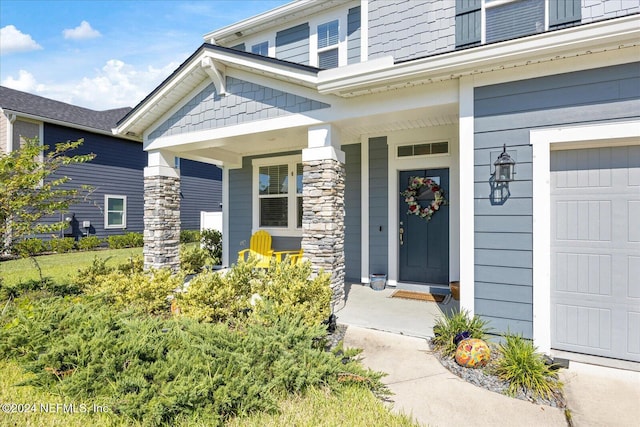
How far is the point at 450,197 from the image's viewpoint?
5.63 meters

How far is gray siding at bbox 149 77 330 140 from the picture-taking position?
16.1 feet

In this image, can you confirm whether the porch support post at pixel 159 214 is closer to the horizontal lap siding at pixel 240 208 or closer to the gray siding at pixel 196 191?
the horizontal lap siding at pixel 240 208

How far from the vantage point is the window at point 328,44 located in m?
6.70

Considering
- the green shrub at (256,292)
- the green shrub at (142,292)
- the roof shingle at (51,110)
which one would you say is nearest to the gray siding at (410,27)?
the green shrub at (256,292)

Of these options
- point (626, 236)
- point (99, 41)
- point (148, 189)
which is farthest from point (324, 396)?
point (99, 41)

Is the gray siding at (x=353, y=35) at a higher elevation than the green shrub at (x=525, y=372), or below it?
higher

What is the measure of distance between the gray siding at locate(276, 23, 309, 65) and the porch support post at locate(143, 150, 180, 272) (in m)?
3.35

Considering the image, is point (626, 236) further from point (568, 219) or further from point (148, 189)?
point (148, 189)

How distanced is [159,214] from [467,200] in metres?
5.53

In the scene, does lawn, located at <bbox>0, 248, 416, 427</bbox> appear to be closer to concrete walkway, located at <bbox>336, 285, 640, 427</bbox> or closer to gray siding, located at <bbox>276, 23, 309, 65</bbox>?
concrete walkway, located at <bbox>336, 285, 640, 427</bbox>

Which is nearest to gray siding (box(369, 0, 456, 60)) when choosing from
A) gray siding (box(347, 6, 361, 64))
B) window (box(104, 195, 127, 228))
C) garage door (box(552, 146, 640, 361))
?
gray siding (box(347, 6, 361, 64))

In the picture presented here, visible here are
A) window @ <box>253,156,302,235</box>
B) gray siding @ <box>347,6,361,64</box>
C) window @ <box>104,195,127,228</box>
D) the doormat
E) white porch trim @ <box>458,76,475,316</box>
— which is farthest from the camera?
window @ <box>104,195,127,228</box>

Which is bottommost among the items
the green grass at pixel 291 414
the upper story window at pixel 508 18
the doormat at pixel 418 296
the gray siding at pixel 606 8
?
the green grass at pixel 291 414

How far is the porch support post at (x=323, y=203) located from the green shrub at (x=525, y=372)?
7.72 feet
